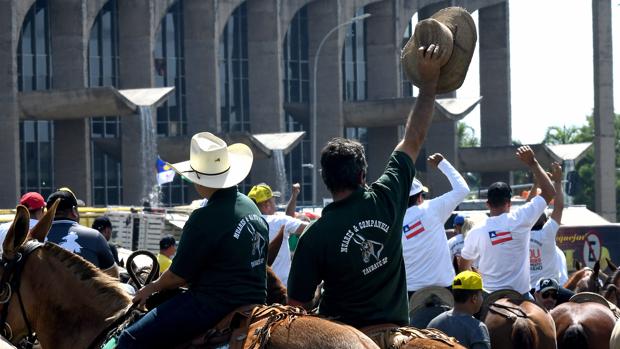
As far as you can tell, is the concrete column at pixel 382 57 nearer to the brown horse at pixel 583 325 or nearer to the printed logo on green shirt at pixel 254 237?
the brown horse at pixel 583 325

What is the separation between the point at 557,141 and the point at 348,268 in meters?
94.8

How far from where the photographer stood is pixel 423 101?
22.5 ft

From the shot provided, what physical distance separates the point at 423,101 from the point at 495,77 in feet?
189

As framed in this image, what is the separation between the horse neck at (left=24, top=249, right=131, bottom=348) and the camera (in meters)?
7.48

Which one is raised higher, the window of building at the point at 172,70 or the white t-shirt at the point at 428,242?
the window of building at the point at 172,70

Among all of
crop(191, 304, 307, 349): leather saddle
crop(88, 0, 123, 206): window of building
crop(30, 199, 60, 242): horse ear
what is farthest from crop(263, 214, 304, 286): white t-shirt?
crop(88, 0, 123, 206): window of building

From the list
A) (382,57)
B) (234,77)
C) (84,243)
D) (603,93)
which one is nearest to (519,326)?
(84,243)

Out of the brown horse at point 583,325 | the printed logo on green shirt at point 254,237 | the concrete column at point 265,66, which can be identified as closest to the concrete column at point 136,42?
the concrete column at point 265,66

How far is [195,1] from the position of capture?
54.7 m

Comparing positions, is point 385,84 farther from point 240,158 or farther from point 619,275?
point 240,158

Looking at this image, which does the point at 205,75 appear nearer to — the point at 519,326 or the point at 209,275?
the point at 519,326

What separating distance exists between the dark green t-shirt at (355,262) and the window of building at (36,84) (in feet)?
173

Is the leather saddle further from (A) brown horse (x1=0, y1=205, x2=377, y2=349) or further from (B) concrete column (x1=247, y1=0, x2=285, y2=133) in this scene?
(B) concrete column (x1=247, y1=0, x2=285, y2=133)

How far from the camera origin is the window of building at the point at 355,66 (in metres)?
69.5
